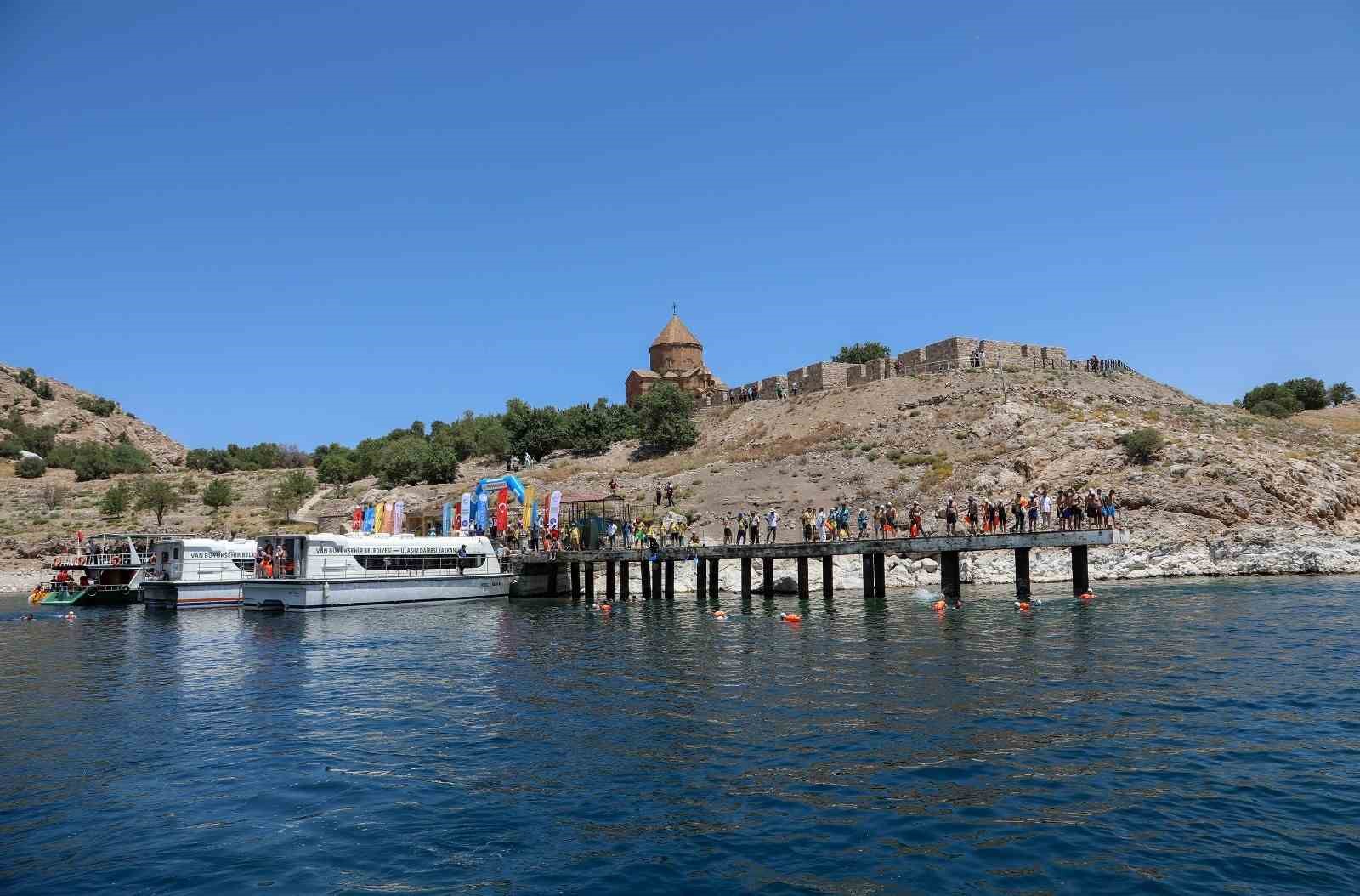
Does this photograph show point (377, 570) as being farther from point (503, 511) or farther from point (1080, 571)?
point (1080, 571)

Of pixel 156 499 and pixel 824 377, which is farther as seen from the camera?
pixel 824 377

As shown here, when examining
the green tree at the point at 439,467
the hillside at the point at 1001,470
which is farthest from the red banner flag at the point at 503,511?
the green tree at the point at 439,467

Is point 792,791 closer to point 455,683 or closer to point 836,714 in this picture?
point 836,714

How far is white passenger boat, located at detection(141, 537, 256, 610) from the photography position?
44.9 metres

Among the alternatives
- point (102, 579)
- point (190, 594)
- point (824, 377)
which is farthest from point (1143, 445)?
point (102, 579)

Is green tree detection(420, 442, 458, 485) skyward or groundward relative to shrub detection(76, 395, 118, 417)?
groundward

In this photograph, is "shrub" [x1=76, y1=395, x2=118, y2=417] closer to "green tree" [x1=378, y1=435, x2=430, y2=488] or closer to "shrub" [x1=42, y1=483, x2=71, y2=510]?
"shrub" [x1=42, y1=483, x2=71, y2=510]

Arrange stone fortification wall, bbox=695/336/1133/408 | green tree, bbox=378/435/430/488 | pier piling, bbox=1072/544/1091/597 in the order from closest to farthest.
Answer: pier piling, bbox=1072/544/1091/597 < stone fortification wall, bbox=695/336/1133/408 < green tree, bbox=378/435/430/488

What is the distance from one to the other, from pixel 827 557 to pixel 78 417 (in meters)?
127

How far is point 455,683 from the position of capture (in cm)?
2186

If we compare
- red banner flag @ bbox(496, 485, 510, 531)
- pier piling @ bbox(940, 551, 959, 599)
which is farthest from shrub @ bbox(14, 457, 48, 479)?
pier piling @ bbox(940, 551, 959, 599)

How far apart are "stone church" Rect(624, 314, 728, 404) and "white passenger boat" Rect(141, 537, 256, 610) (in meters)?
57.6

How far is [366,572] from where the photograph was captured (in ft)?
141

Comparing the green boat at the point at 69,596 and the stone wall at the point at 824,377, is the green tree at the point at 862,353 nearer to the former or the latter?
the stone wall at the point at 824,377
